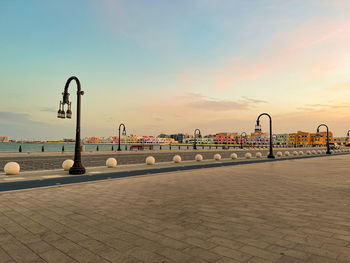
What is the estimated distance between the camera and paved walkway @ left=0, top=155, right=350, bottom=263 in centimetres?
390

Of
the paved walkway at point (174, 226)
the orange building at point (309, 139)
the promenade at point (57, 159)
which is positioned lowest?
the promenade at point (57, 159)

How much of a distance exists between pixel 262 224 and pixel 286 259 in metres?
1.71

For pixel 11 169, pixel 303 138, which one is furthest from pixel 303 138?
pixel 11 169

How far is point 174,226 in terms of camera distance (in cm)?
526

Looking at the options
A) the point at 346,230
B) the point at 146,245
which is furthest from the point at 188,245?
the point at 346,230

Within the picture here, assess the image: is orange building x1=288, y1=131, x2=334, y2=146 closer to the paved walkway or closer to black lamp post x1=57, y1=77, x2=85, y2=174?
black lamp post x1=57, y1=77, x2=85, y2=174

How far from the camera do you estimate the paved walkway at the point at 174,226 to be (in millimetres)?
3900

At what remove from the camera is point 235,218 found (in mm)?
5867

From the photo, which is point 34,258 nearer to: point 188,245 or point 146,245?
point 146,245

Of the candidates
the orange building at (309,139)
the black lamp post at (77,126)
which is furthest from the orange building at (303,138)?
the black lamp post at (77,126)

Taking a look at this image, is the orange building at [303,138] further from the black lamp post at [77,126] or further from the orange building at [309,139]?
the black lamp post at [77,126]

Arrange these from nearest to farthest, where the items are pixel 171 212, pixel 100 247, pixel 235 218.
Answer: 1. pixel 100 247
2. pixel 235 218
3. pixel 171 212

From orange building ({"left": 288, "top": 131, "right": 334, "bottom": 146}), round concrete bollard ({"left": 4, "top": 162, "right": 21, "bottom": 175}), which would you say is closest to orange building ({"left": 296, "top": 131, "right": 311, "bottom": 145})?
orange building ({"left": 288, "top": 131, "right": 334, "bottom": 146})

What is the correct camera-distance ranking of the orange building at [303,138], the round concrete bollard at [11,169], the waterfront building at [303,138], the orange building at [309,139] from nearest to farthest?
1. the round concrete bollard at [11,169]
2. the orange building at [309,139]
3. the waterfront building at [303,138]
4. the orange building at [303,138]
